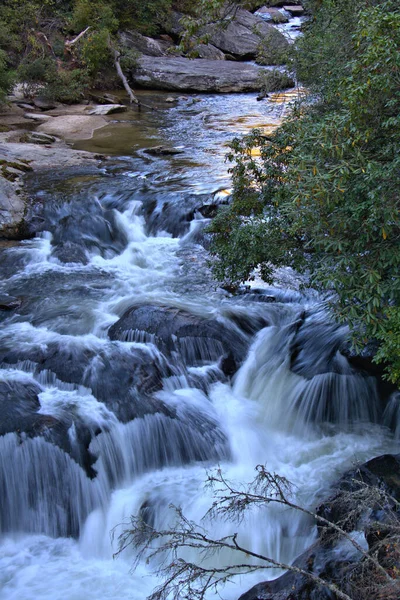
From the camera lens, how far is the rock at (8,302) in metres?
9.88

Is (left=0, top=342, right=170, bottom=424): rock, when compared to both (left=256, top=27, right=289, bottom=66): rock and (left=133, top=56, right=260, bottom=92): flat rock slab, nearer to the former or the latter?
(left=256, top=27, right=289, bottom=66): rock

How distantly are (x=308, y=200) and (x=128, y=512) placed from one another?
13.7 feet

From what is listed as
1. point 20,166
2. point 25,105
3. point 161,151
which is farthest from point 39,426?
point 25,105

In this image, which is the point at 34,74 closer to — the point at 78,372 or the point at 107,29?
the point at 107,29

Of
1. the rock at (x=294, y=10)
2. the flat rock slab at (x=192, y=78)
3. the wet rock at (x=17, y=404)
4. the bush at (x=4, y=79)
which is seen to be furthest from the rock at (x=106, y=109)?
the rock at (x=294, y=10)

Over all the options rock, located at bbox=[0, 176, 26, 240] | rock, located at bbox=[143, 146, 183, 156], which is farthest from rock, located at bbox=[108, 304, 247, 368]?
rock, located at bbox=[143, 146, 183, 156]

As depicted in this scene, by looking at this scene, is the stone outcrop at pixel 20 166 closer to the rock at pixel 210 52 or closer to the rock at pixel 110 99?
the rock at pixel 110 99

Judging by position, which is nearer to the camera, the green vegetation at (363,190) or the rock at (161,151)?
the green vegetation at (363,190)

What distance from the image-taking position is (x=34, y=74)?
2259 centimetres

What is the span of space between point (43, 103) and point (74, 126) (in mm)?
3401

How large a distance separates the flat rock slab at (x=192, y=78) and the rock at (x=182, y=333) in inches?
795

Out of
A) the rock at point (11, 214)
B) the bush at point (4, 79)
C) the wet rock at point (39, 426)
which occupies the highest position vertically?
the bush at point (4, 79)

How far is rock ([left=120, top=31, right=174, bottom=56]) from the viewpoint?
97.5 feet

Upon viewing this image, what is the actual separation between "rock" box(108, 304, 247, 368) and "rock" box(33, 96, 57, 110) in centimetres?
1585
